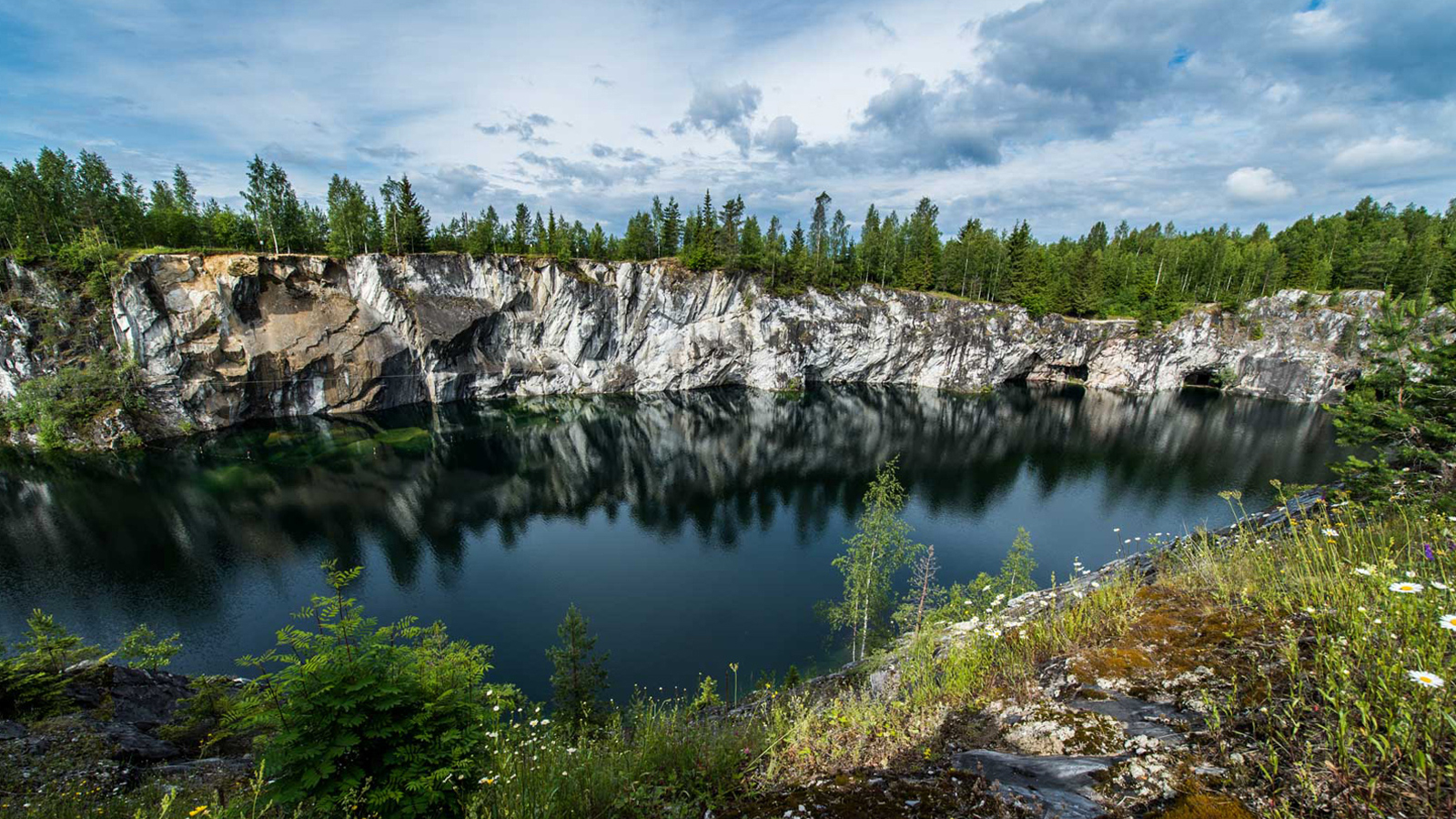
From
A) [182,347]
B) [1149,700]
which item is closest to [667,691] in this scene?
[1149,700]

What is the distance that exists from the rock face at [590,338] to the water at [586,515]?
6.06 metres

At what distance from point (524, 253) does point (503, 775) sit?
66145 mm

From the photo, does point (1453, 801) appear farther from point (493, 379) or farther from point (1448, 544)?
point (493, 379)

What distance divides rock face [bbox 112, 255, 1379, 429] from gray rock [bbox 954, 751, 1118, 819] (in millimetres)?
62587

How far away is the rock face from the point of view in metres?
46.3

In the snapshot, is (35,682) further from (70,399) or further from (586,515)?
(70,399)

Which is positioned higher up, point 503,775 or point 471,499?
point 503,775

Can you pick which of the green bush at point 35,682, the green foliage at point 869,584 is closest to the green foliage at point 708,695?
the green foliage at point 869,584

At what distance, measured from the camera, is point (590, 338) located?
6488 cm

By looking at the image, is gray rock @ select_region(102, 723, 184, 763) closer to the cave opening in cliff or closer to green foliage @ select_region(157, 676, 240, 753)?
green foliage @ select_region(157, 676, 240, 753)

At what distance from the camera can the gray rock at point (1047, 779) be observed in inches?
95.5

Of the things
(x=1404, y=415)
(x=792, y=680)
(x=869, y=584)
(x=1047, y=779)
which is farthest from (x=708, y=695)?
(x=1404, y=415)

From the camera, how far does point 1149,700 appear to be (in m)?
3.27

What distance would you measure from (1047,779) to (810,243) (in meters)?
88.4
